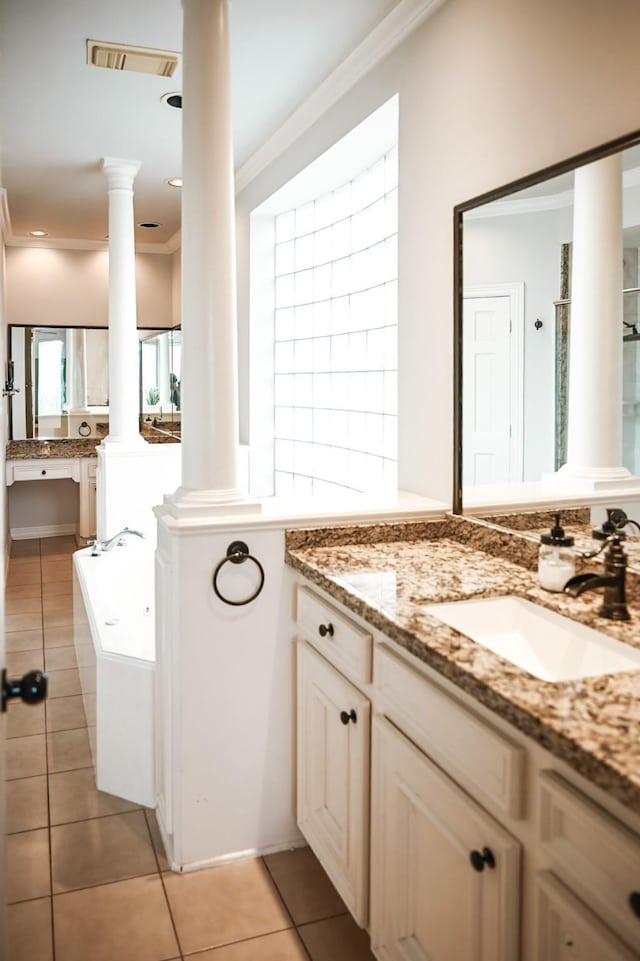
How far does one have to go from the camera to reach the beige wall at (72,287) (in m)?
6.86

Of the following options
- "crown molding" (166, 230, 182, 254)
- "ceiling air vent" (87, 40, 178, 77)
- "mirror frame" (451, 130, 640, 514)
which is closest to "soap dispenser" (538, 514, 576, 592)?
"mirror frame" (451, 130, 640, 514)

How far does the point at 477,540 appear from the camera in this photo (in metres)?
2.31

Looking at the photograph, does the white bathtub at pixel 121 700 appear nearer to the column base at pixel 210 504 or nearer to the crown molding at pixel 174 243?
the column base at pixel 210 504

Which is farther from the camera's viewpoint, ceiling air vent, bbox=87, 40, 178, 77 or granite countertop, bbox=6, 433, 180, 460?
granite countertop, bbox=6, 433, 180, 460

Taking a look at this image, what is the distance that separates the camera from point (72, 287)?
23.0 feet

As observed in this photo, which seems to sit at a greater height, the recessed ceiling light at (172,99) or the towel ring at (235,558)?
the recessed ceiling light at (172,99)

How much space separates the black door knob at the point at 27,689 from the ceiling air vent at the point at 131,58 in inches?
113

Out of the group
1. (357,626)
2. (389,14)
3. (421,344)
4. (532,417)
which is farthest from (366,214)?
(357,626)

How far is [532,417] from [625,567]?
585 millimetres

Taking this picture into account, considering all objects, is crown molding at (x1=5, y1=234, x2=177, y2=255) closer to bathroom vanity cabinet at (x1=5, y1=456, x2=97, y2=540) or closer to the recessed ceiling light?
bathroom vanity cabinet at (x1=5, y1=456, x2=97, y2=540)

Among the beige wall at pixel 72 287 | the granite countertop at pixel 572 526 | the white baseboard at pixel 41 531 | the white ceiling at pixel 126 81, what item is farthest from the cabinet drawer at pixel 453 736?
the beige wall at pixel 72 287

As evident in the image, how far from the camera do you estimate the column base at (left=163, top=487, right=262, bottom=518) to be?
2209mm

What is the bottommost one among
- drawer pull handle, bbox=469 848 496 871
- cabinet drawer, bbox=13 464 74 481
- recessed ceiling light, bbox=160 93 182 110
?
drawer pull handle, bbox=469 848 496 871

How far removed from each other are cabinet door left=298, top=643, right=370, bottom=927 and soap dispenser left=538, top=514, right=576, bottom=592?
51cm
